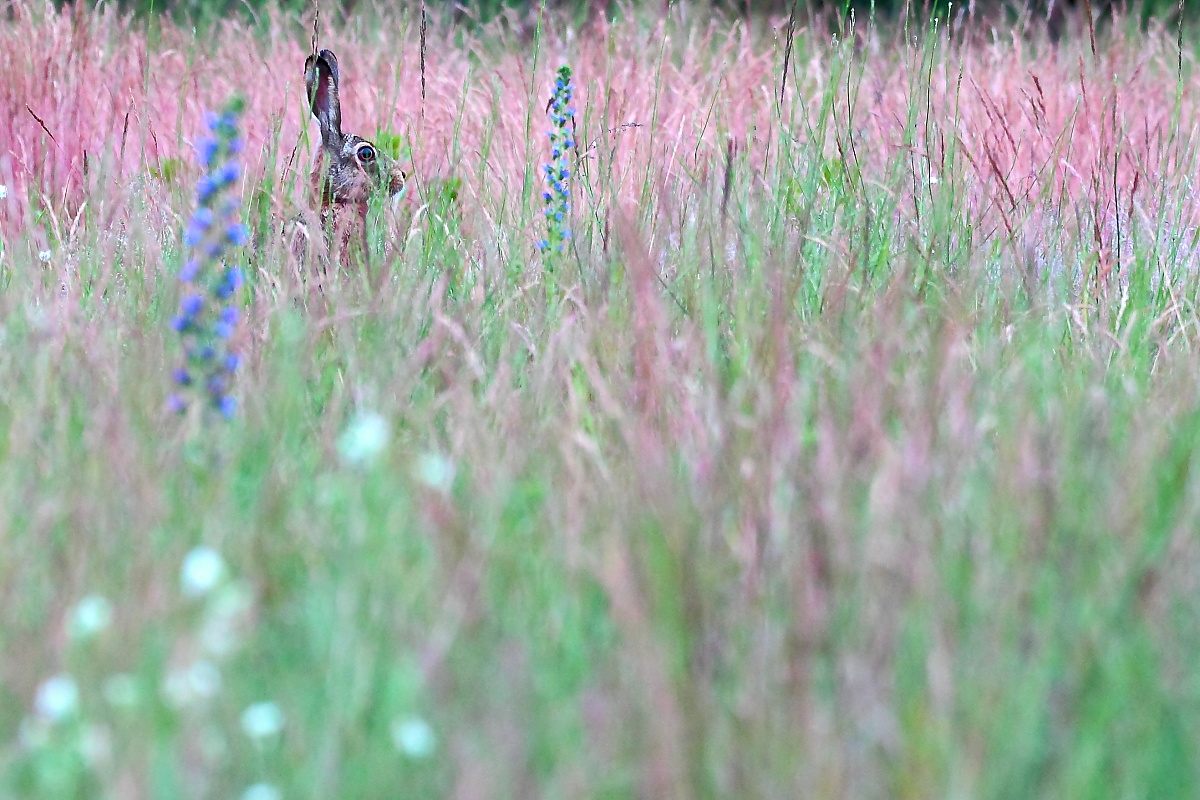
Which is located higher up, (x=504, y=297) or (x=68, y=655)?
(x=68, y=655)

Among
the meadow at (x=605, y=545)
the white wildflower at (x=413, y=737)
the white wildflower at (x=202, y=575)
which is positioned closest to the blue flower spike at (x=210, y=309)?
the meadow at (x=605, y=545)

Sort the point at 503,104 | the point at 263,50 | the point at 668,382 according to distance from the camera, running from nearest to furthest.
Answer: the point at 668,382, the point at 503,104, the point at 263,50

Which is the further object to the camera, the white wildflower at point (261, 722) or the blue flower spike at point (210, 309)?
the blue flower spike at point (210, 309)

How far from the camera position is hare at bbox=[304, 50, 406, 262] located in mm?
2889

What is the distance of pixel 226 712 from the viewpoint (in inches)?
44.8

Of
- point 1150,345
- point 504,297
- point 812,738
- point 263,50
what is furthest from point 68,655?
point 263,50

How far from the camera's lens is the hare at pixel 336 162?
9.48 ft

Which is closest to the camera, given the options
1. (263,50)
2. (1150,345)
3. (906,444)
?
(906,444)

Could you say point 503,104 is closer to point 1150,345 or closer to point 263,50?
point 263,50

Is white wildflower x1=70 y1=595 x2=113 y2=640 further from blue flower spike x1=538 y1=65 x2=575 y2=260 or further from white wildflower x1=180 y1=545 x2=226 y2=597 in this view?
blue flower spike x1=538 y1=65 x2=575 y2=260

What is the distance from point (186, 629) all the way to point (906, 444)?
75cm

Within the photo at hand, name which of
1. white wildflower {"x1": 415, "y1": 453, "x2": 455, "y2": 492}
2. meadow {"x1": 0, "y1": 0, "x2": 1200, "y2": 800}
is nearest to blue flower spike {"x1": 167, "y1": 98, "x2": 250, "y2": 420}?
meadow {"x1": 0, "y1": 0, "x2": 1200, "y2": 800}

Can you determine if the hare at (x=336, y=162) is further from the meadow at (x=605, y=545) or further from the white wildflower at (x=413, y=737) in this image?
the white wildflower at (x=413, y=737)

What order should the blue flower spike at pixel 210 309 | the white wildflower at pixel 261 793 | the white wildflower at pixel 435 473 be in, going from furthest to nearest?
the blue flower spike at pixel 210 309
the white wildflower at pixel 435 473
the white wildflower at pixel 261 793
